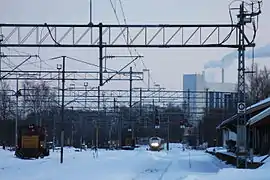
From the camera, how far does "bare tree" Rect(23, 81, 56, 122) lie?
74.5 metres

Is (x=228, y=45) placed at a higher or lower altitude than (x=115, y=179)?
higher

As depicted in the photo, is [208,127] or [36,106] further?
[208,127]

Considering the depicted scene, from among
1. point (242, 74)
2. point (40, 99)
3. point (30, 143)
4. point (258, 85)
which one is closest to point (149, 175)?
point (242, 74)

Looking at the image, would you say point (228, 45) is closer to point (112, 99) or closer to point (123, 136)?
point (112, 99)

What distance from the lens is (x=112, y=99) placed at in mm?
81500

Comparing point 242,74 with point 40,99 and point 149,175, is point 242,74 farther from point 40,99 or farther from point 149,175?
point 40,99

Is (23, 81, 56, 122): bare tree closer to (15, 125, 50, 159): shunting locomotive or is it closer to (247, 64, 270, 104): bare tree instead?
(15, 125, 50, 159): shunting locomotive

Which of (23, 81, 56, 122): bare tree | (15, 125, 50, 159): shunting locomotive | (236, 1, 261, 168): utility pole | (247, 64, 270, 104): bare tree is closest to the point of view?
(236, 1, 261, 168): utility pole

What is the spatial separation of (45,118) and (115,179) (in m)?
62.3

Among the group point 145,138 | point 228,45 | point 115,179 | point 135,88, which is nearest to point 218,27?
point 228,45

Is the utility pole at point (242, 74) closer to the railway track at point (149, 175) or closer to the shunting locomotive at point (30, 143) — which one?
the railway track at point (149, 175)

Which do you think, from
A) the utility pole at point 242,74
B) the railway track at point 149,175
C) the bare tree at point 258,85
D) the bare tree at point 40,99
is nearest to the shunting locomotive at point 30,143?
the bare tree at point 40,99

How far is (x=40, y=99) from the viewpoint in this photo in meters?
82.7

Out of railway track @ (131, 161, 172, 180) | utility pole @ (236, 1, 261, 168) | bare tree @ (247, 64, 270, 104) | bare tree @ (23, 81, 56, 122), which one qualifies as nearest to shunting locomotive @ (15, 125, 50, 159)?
bare tree @ (23, 81, 56, 122)
